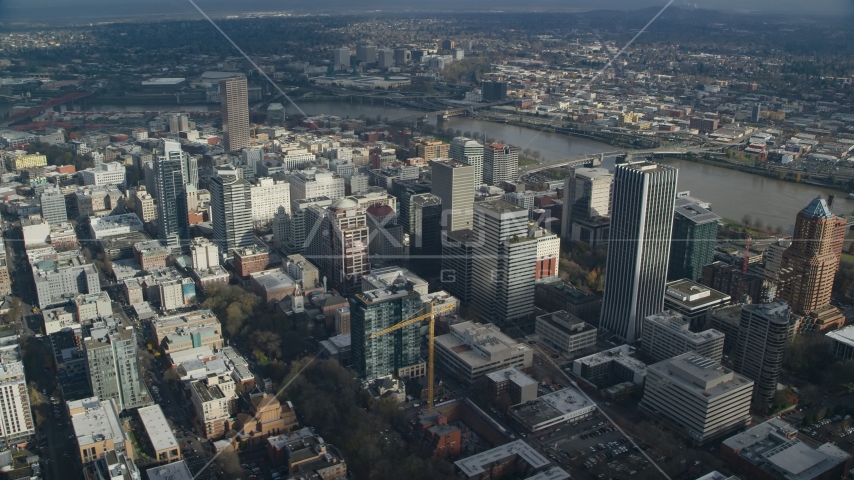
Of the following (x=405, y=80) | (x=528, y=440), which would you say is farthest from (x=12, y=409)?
(x=405, y=80)

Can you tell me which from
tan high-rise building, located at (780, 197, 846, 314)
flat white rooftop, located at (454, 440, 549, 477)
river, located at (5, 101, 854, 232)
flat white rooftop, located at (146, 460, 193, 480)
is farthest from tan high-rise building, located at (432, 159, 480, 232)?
flat white rooftop, located at (146, 460, 193, 480)

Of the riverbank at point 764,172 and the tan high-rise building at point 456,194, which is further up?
the tan high-rise building at point 456,194

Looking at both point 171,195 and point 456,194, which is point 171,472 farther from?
point 456,194

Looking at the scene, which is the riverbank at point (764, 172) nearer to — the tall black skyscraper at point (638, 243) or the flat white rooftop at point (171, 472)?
the tall black skyscraper at point (638, 243)

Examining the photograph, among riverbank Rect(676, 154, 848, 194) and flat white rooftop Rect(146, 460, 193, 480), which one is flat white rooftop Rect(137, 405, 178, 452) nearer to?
flat white rooftop Rect(146, 460, 193, 480)

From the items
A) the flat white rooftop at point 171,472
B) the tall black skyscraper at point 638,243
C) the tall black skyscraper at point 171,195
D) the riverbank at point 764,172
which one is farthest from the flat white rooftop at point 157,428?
the riverbank at point 764,172
